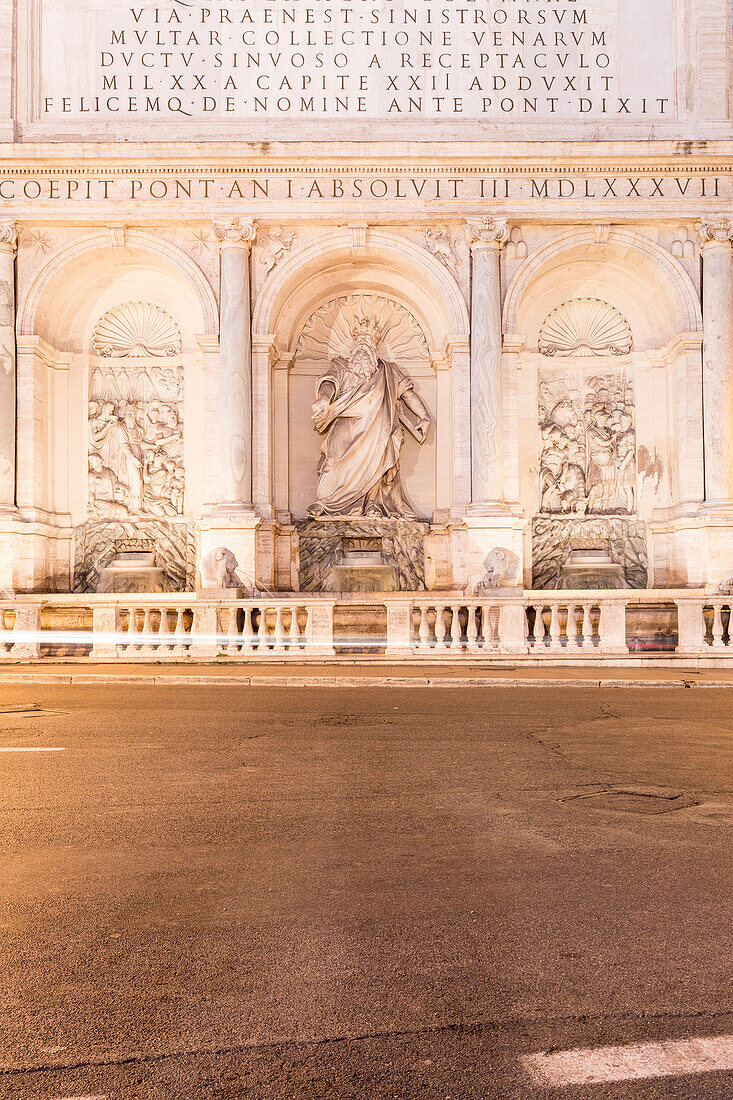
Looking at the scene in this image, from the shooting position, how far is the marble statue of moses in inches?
899

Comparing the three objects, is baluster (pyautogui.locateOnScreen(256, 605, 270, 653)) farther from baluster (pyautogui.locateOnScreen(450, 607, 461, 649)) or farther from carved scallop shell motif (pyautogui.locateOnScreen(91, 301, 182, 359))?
carved scallop shell motif (pyautogui.locateOnScreen(91, 301, 182, 359))

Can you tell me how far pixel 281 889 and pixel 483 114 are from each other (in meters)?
21.5

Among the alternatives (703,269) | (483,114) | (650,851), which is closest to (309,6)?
(483,114)

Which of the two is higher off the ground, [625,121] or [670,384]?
[625,121]

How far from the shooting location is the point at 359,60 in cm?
2175

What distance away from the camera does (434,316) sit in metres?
22.6

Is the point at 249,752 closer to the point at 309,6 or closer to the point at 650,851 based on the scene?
the point at 650,851

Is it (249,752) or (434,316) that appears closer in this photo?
(249,752)

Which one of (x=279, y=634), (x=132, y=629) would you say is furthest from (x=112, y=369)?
(x=279, y=634)

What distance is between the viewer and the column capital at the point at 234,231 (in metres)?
20.8

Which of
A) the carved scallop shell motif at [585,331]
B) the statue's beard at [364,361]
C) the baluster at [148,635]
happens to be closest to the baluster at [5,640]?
the baluster at [148,635]

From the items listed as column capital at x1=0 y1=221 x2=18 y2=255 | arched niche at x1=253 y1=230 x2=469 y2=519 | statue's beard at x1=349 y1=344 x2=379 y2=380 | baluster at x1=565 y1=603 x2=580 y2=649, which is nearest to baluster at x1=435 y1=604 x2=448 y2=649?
baluster at x1=565 y1=603 x2=580 y2=649

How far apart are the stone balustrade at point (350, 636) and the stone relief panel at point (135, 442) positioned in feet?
19.3

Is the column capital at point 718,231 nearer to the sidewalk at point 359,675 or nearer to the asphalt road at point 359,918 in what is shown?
the sidewalk at point 359,675
